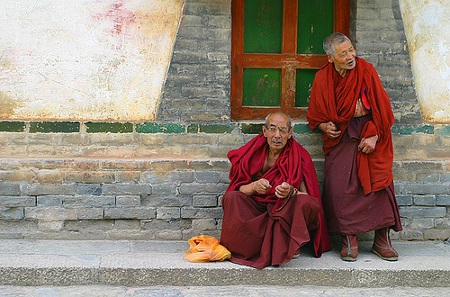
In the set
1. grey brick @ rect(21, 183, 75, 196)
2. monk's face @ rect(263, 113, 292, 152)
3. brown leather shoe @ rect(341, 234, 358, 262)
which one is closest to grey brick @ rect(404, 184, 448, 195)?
brown leather shoe @ rect(341, 234, 358, 262)

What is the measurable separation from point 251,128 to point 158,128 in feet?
2.59

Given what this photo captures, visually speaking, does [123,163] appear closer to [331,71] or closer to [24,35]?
[24,35]

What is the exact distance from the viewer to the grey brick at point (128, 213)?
6586 millimetres

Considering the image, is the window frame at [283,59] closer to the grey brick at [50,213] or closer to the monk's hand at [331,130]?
the monk's hand at [331,130]

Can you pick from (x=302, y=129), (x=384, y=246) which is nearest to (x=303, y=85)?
(x=302, y=129)

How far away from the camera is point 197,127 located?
6.68 m

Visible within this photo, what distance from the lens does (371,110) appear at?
6258 mm

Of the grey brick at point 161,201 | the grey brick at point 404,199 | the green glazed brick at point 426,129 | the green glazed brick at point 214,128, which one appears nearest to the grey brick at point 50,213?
the grey brick at point 161,201

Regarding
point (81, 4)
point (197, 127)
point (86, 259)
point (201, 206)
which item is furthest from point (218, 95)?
point (86, 259)

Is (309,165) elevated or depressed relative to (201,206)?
elevated

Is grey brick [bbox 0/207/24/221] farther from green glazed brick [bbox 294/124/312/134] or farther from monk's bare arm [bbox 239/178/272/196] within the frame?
green glazed brick [bbox 294/124/312/134]

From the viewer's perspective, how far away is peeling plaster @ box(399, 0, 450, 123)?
22.0 ft

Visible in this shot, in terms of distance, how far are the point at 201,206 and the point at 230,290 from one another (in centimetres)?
105

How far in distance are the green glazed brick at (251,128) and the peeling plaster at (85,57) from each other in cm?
77
